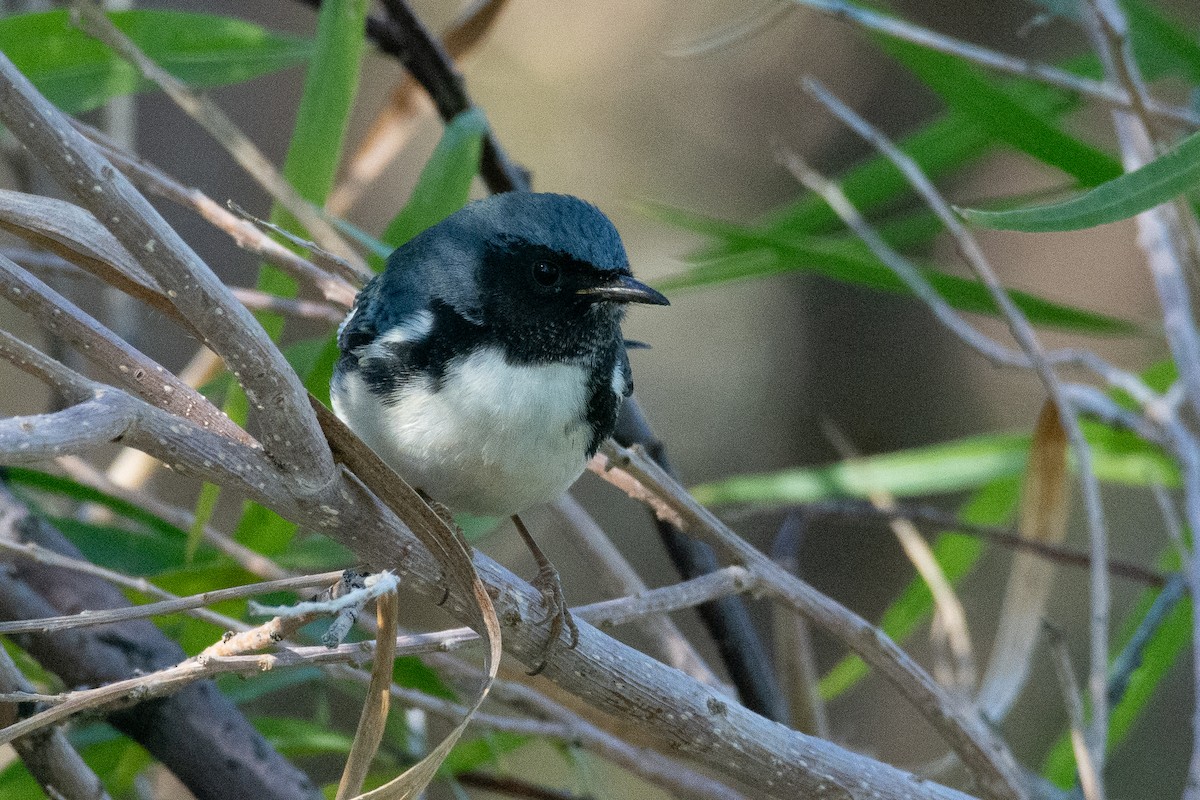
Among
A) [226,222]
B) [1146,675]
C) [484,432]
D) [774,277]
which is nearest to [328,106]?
[226,222]

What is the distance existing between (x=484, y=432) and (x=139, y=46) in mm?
1382

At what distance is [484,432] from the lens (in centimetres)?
183

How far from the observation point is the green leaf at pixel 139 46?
247 cm

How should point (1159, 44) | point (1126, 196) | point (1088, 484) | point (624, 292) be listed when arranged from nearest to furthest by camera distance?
point (1126, 196), point (624, 292), point (1088, 484), point (1159, 44)

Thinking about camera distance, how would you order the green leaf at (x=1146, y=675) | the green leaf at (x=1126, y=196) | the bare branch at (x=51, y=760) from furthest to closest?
1. the green leaf at (x=1146, y=675)
2. the bare branch at (x=51, y=760)
3. the green leaf at (x=1126, y=196)

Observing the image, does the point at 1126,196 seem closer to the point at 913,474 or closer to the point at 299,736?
the point at 913,474

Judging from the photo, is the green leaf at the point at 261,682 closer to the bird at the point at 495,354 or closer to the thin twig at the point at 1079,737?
the bird at the point at 495,354

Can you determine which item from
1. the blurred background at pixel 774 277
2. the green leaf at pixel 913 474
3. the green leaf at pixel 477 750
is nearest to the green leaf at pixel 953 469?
the green leaf at pixel 913 474

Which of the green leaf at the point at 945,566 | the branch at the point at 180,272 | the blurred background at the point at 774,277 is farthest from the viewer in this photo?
the blurred background at the point at 774,277

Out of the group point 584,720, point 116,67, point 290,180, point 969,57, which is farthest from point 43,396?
point 969,57

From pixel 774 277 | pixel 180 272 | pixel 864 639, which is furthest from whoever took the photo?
pixel 774 277

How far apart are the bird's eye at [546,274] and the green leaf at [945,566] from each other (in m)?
1.33

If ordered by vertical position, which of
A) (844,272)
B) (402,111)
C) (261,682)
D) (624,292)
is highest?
(402,111)

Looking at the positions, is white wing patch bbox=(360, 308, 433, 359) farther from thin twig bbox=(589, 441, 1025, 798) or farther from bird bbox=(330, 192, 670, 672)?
thin twig bbox=(589, 441, 1025, 798)
